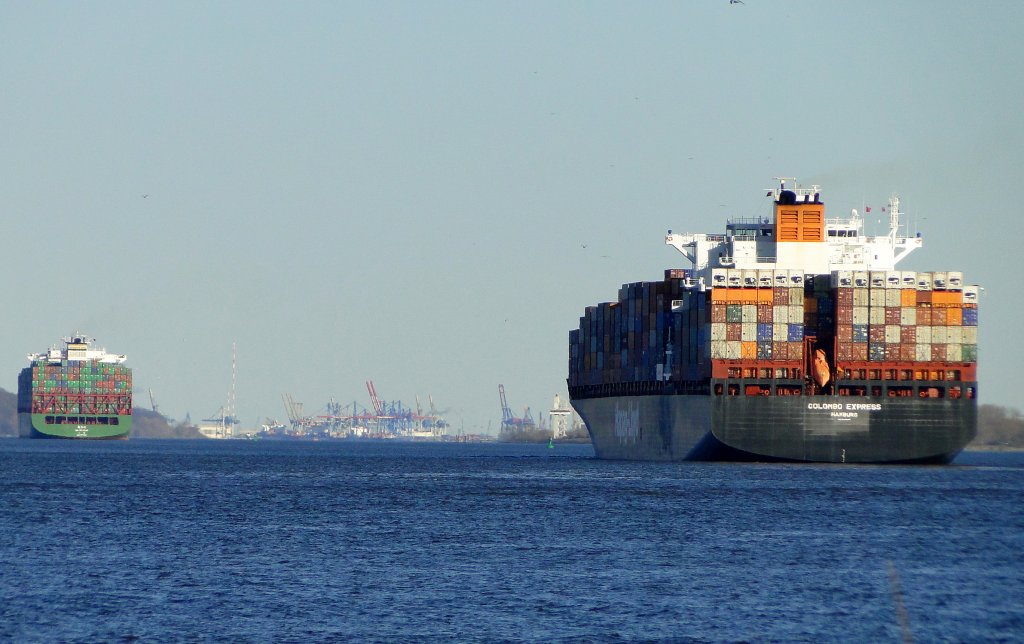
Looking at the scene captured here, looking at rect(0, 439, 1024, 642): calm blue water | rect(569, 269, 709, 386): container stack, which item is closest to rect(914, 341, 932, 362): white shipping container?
rect(569, 269, 709, 386): container stack

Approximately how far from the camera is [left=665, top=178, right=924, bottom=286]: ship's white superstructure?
111375 mm

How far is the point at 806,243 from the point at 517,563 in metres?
66.2

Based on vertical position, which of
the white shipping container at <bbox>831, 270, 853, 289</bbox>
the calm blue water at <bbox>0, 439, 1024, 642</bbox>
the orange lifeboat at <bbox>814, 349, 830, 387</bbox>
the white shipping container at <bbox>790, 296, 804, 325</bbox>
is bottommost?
the calm blue water at <bbox>0, 439, 1024, 642</bbox>

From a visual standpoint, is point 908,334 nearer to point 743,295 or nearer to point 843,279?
point 843,279

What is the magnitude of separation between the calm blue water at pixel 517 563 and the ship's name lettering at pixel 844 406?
1254 centimetres

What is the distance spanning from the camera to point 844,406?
3935 inches

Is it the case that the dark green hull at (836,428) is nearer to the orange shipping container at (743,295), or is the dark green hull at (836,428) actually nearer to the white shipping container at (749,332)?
the white shipping container at (749,332)

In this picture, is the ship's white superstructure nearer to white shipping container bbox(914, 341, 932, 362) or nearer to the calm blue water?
white shipping container bbox(914, 341, 932, 362)

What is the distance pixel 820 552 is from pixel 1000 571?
6.32m

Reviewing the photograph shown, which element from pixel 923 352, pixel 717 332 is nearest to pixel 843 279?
pixel 923 352

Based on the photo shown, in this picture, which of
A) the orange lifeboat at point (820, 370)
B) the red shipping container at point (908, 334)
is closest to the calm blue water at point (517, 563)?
the orange lifeboat at point (820, 370)

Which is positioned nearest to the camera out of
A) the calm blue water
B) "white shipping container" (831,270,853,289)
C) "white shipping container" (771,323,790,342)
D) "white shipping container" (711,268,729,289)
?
the calm blue water

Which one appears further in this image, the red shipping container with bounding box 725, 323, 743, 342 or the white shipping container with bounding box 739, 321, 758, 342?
the red shipping container with bounding box 725, 323, 743, 342

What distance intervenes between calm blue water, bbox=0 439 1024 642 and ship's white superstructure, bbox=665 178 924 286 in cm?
2698
